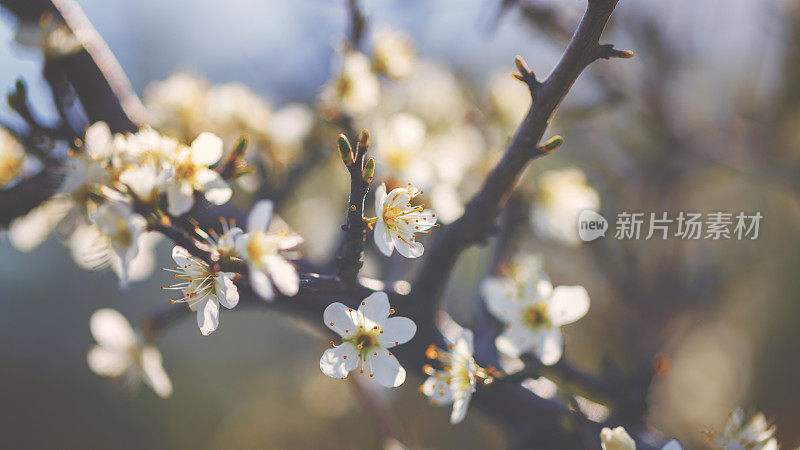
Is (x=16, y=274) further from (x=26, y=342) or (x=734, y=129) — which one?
(x=734, y=129)

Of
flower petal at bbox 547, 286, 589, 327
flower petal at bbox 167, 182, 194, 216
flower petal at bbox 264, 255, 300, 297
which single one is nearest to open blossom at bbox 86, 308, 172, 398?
flower petal at bbox 167, 182, 194, 216

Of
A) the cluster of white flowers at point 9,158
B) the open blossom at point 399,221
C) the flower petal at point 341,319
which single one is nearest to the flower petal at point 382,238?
the open blossom at point 399,221

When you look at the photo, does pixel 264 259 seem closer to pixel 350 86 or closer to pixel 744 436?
pixel 350 86

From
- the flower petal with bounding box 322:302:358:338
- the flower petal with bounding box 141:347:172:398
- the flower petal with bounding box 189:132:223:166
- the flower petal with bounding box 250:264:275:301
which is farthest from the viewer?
the flower petal with bounding box 141:347:172:398

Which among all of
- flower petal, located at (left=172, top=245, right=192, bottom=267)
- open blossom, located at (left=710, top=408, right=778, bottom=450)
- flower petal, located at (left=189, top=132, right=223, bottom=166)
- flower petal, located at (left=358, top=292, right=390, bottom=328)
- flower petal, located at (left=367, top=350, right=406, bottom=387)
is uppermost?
flower petal, located at (left=189, top=132, right=223, bottom=166)

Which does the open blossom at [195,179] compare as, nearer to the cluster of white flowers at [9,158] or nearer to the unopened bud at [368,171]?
the unopened bud at [368,171]

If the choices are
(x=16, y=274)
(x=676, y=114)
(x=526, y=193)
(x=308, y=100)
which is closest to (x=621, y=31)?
(x=676, y=114)

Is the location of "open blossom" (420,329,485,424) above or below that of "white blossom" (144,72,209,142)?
below

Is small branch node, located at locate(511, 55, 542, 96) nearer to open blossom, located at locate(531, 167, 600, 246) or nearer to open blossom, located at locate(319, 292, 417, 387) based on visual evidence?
open blossom, located at locate(319, 292, 417, 387)
